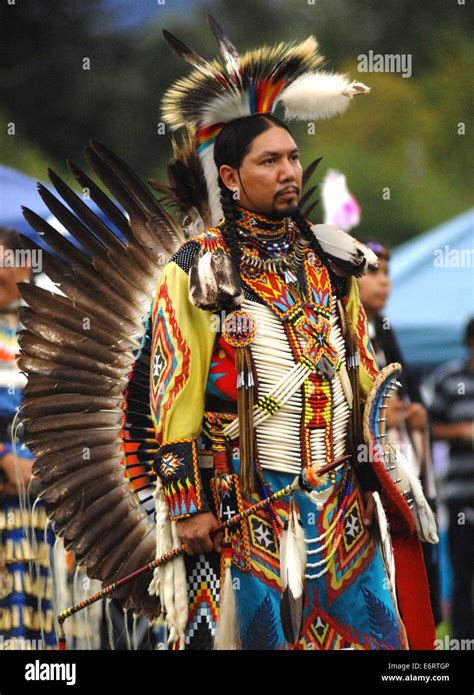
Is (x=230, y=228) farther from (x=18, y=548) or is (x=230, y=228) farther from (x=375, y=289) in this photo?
(x=18, y=548)

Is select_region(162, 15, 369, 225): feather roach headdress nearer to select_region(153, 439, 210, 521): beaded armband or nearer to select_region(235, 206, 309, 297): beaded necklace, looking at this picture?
select_region(235, 206, 309, 297): beaded necklace

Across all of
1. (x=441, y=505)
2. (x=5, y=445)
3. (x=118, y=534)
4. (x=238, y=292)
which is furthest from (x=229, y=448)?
(x=441, y=505)

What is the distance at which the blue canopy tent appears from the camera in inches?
236

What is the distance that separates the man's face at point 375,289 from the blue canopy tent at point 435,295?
0.14 m

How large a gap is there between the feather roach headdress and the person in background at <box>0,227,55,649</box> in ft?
4.59

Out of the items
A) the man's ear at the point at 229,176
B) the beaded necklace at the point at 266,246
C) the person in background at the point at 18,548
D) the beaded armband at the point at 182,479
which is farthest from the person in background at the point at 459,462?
the beaded armband at the point at 182,479

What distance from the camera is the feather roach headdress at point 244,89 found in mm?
4215

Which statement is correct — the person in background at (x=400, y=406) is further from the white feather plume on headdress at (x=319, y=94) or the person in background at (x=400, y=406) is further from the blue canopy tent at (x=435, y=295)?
the white feather plume on headdress at (x=319, y=94)

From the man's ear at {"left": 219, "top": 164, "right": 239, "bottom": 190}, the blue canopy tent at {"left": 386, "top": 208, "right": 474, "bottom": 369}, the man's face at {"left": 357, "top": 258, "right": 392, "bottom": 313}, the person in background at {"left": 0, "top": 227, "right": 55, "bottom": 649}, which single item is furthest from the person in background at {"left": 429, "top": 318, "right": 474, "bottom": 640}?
the man's ear at {"left": 219, "top": 164, "right": 239, "bottom": 190}

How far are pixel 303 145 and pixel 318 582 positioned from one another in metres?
2.59

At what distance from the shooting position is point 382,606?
4.13m

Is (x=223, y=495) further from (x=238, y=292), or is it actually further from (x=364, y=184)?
(x=364, y=184)

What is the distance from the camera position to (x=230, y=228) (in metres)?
4.18
